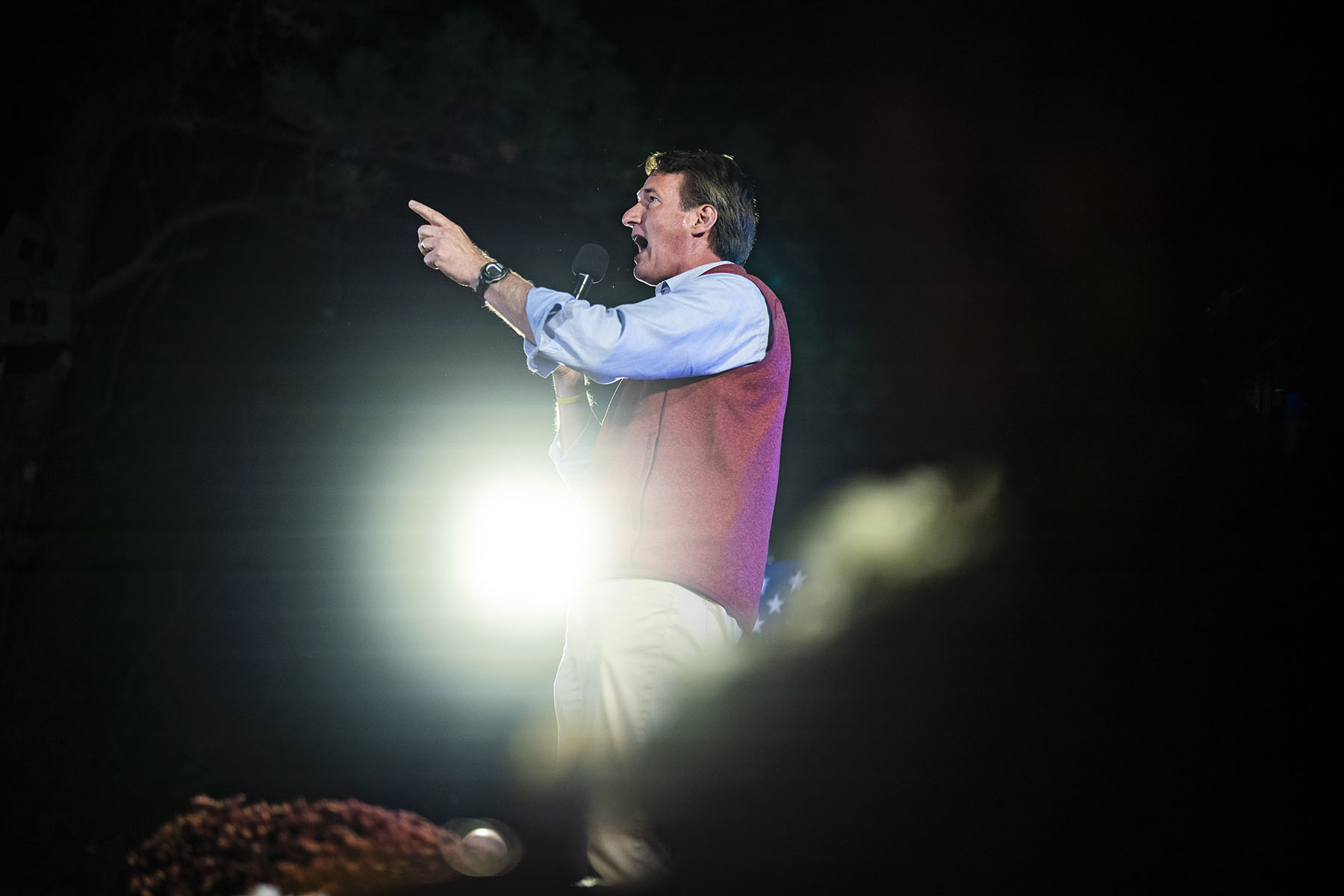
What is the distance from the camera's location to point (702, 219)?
6.06ft

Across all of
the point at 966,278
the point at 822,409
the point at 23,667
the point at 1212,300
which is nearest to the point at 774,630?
the point at 822,409

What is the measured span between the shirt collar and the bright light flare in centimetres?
265

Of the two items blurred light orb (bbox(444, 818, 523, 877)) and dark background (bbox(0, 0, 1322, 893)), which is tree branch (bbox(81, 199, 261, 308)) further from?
blurred light orb (bbox(444, 818, 523, 877))

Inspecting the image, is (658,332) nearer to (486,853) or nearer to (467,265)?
(467,265)

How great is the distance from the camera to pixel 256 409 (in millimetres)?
6871

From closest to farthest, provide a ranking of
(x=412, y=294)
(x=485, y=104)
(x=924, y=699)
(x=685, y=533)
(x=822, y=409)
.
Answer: (x=685, y=533) < (x=924, y=699) < (x=485, y=104) < (x=822, y=409) < (x=412, y=294)

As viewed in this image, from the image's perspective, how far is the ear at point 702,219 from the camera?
1.84 metres

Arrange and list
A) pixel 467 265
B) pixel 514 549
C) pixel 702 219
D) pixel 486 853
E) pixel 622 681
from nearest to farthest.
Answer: pixel 622 681 → pixel 467 265 → pixel 702 219 → pixel 486 853 → pixel 514 549

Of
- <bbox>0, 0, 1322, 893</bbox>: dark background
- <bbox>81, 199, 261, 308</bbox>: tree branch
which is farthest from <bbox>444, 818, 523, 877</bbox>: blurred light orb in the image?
<bbox>81, 199, 261, 308</bbox>: tree branch

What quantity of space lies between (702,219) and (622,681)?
30.3 inches

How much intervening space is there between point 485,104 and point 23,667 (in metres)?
3.09

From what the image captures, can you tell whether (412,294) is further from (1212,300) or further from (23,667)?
(1212,300)

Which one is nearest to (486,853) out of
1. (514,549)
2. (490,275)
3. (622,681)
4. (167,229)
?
(514,549)

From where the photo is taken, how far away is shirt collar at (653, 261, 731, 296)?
1.74 metres
